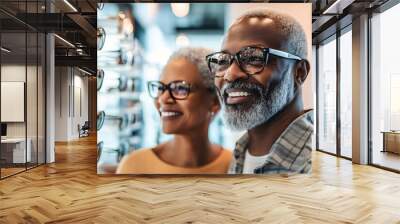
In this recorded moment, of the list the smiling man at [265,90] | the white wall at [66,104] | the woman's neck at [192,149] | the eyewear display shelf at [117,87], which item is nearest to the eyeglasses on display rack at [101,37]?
the eyewear display shelf at [117,87]

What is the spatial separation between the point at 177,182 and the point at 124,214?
201 cm

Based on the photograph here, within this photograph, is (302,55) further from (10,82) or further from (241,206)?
(10,82)

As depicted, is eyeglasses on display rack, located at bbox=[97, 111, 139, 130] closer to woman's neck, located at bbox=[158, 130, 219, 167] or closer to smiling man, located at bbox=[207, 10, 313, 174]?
woman's neck, located at bbox=[158, 130, 219, 167]

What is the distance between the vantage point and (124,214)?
4238 mm

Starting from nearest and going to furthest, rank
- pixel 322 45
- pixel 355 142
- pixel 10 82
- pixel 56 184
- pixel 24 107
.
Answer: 1. pixel 56 184
2. pixel 10 82
3. pixel 24 107
4. pixel 355 142
5. pixel 322 45

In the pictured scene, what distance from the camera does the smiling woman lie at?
635 centimetres

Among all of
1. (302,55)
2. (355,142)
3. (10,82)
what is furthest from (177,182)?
(355,142)

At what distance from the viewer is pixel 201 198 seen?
5035mm

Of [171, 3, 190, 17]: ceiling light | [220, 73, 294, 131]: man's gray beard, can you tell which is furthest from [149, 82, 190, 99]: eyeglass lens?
[171, 3, 190, 17]: ceiling light

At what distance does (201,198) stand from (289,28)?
3.20 m

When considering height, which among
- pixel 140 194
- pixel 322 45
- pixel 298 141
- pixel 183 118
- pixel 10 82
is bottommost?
pixel 140 194

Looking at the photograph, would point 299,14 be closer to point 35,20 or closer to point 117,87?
point 117,87

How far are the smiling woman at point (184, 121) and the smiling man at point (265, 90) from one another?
22cm

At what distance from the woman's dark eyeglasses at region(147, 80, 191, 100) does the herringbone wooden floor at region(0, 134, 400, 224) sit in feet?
4.64
